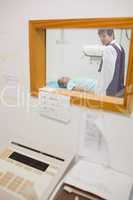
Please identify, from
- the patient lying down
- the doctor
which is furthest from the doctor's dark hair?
the patient lying down

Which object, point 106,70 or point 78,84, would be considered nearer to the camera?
point 106,70

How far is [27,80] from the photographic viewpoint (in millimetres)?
1318

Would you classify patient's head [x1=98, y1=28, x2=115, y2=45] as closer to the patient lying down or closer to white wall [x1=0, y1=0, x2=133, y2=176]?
white wall [x1=0, y1=0, x2=133, y2=176]

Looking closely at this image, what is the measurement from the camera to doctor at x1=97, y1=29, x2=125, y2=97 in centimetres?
106

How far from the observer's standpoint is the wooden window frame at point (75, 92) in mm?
979

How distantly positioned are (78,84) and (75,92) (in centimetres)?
6

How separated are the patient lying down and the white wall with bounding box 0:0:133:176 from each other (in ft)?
0.45

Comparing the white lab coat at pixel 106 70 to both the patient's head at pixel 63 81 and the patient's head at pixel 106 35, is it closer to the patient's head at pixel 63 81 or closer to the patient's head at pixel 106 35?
the patient's head at pixel 106 35

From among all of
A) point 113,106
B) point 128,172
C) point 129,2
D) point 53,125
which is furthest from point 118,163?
point 129,2

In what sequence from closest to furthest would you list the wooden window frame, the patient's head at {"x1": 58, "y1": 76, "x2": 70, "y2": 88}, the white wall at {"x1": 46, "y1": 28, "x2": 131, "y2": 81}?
the wooden window frame < the white wall at {"x1": 46, "y1": 28, "x2": 131, "y2": 81} < the patient's head at {"x1": 58, "y1": 76, "x2": 70, "y2": 88}

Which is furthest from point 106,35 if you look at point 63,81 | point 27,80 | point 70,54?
point 27,80

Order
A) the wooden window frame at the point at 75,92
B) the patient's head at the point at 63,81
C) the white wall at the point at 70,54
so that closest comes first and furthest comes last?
the wooden window frame at the point at 75,92
the white wall at the point at 70,54
the patient's head at the point at 63,81

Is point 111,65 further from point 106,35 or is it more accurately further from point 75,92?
point 75,92

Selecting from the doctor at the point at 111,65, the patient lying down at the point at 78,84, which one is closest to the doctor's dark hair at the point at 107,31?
the doctor at the point at 111,65
